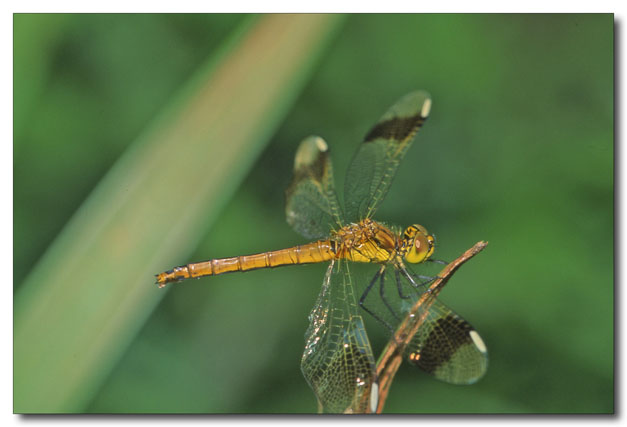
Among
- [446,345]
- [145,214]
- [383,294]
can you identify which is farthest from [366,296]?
[145,214]

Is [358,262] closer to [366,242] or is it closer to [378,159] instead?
[366,242]

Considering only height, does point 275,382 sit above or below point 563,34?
below

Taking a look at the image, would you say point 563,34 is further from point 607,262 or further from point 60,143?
point 60,143

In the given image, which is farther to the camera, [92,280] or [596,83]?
[596,83]

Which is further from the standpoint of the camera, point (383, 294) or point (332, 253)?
Result: point (332, 253)

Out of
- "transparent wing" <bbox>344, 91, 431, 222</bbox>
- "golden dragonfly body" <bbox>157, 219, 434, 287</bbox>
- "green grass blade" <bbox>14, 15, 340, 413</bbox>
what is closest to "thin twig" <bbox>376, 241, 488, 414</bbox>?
"golden dragonfly body" <bbox>157, 219, 434, 287</bbox>

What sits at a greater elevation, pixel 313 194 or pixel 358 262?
pixel 313 194

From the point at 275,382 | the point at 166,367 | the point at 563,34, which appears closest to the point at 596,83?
the point at 563,34
